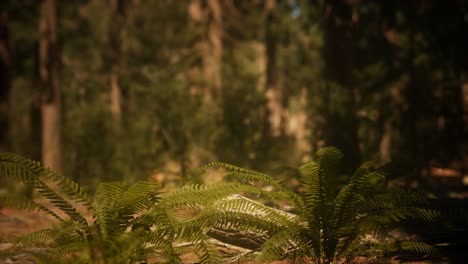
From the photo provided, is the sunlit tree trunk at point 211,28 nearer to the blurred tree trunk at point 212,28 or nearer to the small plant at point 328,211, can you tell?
the blurred tree trunk at point 212,28

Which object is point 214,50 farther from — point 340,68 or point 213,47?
point 340,68

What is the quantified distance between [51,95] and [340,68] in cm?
860

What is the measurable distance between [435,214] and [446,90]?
27.5ft

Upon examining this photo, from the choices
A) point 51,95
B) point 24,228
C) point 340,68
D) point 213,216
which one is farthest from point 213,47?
point 213,216

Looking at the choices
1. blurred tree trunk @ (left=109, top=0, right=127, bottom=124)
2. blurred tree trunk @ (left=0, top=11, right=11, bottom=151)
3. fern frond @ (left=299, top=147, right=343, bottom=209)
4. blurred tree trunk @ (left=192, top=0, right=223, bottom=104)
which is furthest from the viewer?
blurred tree trunk @ (left=109, top=0, right=127, bottom=124)

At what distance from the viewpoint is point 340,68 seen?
27.6ft

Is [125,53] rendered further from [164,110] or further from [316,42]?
[316,42]

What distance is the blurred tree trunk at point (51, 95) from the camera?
11.9 m

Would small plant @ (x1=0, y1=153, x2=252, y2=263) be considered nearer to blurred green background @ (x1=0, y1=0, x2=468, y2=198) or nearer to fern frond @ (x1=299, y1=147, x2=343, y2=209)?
fern frond @ (x1=299, y1=147, x2=343, y2=209)

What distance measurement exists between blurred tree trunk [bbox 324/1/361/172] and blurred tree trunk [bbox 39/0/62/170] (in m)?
7.80

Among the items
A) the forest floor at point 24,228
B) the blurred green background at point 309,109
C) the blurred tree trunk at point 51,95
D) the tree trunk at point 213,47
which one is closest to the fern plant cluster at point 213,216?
the forest floor at point 24,228

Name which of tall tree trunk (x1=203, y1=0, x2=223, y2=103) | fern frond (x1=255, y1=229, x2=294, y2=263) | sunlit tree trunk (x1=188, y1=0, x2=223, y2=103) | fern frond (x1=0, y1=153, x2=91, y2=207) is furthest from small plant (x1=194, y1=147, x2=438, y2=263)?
sunlit tree trunk (x1=188, y1=0, x2=223, y2=103)

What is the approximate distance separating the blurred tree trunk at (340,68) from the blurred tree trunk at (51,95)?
780cm

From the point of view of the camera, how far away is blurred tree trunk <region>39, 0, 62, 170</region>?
11914 mm
